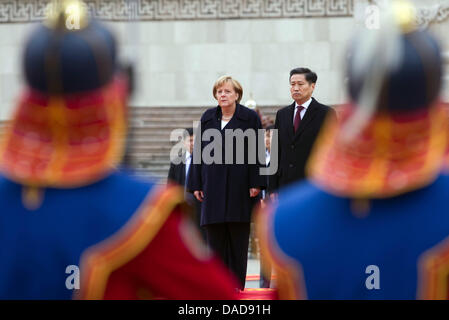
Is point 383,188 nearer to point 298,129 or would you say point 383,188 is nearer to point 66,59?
point 66,59

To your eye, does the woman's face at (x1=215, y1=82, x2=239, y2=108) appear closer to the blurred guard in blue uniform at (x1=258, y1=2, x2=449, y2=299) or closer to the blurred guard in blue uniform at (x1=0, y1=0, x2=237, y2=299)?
the blurred guard in blue uniform at (x1=0, y1=0, x2=237, y2=299)

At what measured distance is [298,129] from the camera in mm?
8516

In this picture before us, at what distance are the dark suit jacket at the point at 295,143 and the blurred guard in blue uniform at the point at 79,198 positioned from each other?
5.52 metres

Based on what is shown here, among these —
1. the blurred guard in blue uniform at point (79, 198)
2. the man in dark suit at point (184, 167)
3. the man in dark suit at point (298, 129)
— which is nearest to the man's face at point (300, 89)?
the man in dark suit at point (298, 129)

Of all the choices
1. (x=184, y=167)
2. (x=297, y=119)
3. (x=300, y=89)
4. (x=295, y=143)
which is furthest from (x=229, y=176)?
(x=184, y=167)

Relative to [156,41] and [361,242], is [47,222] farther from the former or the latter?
[156,41]

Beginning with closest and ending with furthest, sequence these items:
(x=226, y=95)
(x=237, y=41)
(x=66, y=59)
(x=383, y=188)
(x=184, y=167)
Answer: (x=383, y=188), (x=66, y=59), (x=226, y=95), (x=184, y=167), (x=237, y=41)

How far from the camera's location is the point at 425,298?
9.06ft

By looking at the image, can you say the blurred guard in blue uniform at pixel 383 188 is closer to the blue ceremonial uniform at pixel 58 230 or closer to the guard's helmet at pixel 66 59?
the blue ceremonial uniform at pixel 58 230

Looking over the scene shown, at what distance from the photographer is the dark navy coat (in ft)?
27.6

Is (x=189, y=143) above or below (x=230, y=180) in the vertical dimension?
above

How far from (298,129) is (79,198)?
5.72 meters

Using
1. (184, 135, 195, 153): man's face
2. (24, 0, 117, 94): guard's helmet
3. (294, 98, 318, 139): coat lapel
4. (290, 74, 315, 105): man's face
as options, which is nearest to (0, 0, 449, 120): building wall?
(184, 135, 195, 153): man's face
